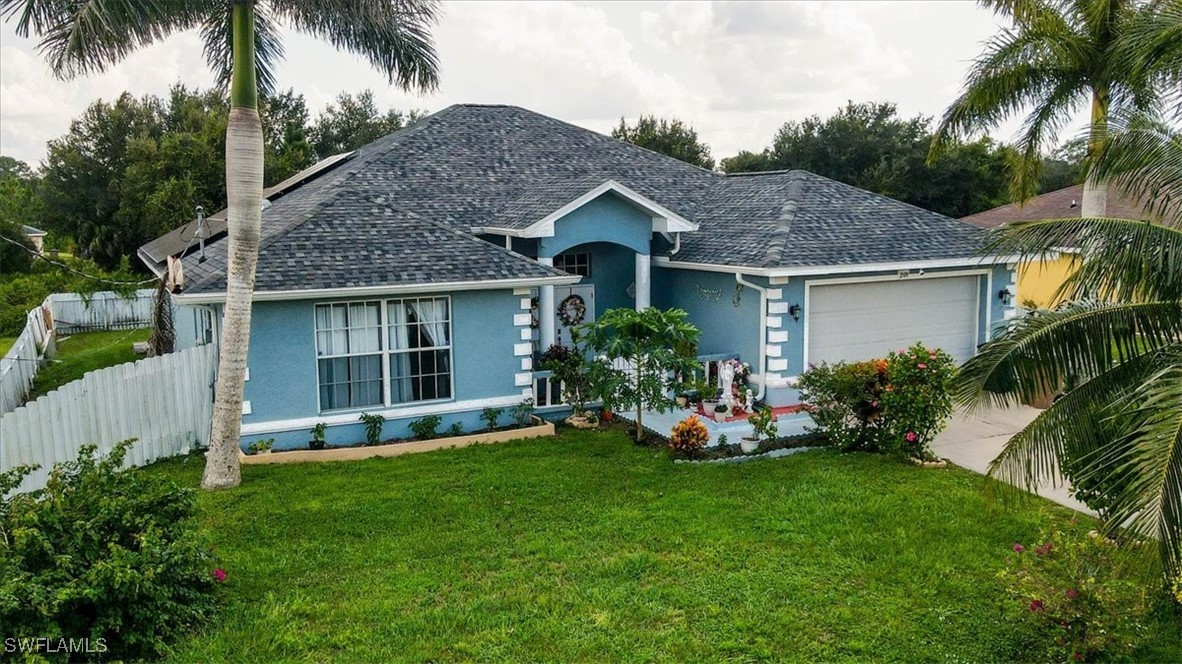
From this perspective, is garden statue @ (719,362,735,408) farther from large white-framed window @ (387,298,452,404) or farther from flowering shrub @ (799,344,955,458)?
large white-framed window @ (387,298,452,404)

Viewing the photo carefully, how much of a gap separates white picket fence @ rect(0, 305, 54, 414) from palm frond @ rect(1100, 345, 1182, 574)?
15795mm

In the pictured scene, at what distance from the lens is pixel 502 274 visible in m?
14.0

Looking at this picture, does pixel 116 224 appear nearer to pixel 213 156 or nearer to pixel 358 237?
pixel 213 156

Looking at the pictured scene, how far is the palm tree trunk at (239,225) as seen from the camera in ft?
34.3

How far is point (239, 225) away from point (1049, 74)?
14.3 m

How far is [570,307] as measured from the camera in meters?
17.2

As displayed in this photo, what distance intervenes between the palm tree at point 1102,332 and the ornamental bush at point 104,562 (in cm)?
701

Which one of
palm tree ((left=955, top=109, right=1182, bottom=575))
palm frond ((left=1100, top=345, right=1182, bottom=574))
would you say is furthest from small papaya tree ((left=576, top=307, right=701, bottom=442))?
palm frond ((left=1100, top=345, right=1182, bottom=574))

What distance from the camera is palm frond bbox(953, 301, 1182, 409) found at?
6938 mm

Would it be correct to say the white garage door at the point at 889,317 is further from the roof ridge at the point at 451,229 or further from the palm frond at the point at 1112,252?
the palm frond at the point at 1112,252

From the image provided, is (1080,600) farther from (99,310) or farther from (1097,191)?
(99,310)

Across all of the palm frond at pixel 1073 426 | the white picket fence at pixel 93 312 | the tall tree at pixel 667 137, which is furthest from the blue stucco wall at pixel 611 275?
the tall tree at pixel 667 137

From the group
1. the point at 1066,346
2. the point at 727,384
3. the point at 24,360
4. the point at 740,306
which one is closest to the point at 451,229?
the point at 740,306

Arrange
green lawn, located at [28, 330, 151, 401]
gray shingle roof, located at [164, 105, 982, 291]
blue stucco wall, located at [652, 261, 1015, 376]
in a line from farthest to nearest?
green lawn, located at [28, 330, 151, 401], blue stucco wall, located at [652, 261, 1015, 376], gray shingle roof, located at [164, 105, 982, 291]
